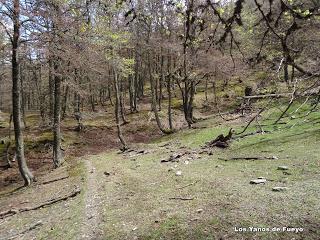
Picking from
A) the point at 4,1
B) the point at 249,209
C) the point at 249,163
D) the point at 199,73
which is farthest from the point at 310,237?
the point at 199,73

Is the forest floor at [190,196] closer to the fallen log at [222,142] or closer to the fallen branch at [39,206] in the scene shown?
the fallen branch at [39,206]

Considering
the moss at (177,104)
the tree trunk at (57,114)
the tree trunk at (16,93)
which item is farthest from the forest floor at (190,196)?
the moss at (177,104)

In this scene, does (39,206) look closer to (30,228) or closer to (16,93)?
(30,228)

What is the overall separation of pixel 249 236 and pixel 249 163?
16.6 ft

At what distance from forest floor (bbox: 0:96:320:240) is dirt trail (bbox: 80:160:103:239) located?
2 cm

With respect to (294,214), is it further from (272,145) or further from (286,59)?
(272,145)

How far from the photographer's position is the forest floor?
6000mm

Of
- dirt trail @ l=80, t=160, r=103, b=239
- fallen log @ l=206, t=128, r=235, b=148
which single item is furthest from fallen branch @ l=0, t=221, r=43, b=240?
fallen log @ l=206, t=128, r=235, b=148

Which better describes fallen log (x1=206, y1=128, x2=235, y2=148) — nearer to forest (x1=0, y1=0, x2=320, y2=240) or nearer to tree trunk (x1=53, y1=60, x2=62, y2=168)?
forest (x1=0, y1=0, x2=320, y2=240)

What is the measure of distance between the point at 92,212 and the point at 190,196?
2304 millimetres

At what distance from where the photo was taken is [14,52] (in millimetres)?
14039

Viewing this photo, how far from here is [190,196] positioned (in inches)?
311

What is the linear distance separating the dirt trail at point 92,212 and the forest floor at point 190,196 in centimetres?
2

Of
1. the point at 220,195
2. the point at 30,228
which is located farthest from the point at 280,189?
the point at 30,228
